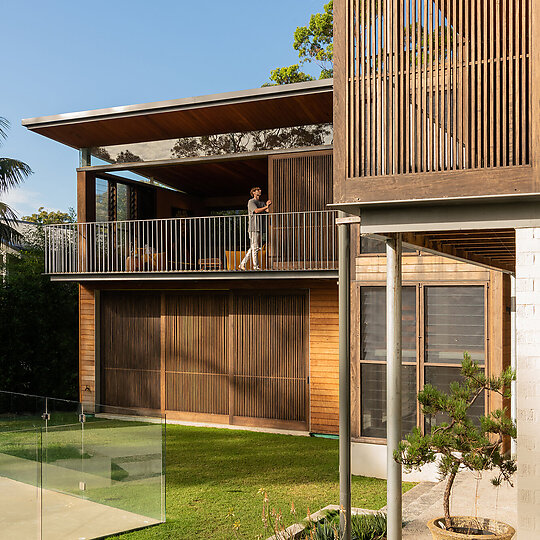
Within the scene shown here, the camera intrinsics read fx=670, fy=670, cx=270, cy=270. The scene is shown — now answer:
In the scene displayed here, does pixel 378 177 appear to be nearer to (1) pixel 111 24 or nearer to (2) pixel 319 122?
(2) pixel 319 122

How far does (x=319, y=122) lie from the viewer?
12.7m

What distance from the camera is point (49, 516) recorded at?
6.84m

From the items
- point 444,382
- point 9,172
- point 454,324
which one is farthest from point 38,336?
point 454,324

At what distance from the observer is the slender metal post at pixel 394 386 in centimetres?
501

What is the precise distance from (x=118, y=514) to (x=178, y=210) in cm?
1087

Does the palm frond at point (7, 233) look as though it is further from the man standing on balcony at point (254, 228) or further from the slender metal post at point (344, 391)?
the slender metal post at point (344, 391)

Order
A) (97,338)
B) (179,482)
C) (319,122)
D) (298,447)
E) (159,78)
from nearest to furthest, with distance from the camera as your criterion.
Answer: (179,482) < (298,447) < (319,122) < (97,338) < (159,78)

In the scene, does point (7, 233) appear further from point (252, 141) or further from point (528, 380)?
point (528, 380)

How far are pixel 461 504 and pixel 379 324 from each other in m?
3.21

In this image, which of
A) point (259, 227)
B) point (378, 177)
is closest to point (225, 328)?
point (259, 227)

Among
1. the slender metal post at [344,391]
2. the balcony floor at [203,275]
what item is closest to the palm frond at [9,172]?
the balcony floor at [203,275]

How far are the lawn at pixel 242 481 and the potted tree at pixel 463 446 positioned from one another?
94.3 inches

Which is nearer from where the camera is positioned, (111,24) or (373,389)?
(373,389)

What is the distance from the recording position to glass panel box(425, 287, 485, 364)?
9.70 metres
